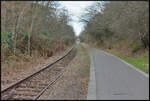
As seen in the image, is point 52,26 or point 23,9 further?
point 52,26

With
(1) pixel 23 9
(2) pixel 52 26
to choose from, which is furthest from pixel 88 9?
(1) pixel 23 9

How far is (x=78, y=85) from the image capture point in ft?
30.1

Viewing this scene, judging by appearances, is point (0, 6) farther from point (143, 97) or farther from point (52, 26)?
point (52, 26)

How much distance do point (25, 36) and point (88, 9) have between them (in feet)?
92.7

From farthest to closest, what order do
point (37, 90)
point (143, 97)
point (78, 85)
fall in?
point (78, 85) < point (37, 90) < point (143, 97)

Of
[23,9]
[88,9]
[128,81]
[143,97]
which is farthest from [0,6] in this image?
[88,9]

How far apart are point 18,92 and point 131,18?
46.8ft

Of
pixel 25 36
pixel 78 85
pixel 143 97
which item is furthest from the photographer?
pixel 25 36

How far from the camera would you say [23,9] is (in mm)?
15719

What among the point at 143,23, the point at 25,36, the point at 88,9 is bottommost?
the point at 25,36

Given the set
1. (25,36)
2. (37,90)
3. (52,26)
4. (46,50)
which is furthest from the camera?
(52,26)

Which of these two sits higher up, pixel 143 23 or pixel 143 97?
pixel 143 23

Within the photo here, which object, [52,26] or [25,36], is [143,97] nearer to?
[25,36]

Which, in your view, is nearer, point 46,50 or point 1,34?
point 1,34
